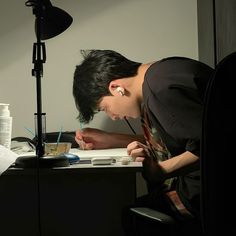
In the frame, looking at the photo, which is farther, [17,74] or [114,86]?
[17,74]

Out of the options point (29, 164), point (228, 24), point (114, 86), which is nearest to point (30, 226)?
point (29, 164)

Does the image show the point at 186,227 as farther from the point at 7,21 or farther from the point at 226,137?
the point at 7,21

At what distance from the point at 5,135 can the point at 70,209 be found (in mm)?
354

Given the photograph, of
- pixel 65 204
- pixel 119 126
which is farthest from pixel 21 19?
pixel 65 204

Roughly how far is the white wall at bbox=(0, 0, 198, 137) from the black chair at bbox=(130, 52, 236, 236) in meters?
1.36

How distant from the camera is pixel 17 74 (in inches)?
87.2

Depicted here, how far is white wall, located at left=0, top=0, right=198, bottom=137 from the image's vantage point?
218 cm

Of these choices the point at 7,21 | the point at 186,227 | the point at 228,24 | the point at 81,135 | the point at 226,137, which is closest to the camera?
the point at 226,137

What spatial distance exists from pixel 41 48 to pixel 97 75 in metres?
0.36

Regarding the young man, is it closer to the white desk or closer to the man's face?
the man's face

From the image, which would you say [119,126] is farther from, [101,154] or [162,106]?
[162,106]

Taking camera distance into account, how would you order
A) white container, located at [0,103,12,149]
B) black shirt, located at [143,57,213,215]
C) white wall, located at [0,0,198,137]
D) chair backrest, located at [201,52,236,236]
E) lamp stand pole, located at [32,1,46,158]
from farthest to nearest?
white wall, located at [0,0,198,137]
white container, located at [0,103,12,149]
lamp stand pole, located at [32,1,46,158]
black shirt, located at [143,57,213,215]
chair backrest, located at [201,52,236,236]

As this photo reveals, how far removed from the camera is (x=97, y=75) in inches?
62.1

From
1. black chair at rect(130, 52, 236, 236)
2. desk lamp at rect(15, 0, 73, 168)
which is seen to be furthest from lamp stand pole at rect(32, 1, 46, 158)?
black chair at rect(130, 52, 236, 236)
